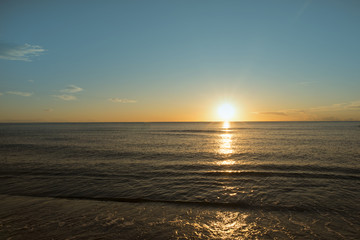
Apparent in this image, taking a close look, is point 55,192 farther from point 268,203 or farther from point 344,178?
point 344,178

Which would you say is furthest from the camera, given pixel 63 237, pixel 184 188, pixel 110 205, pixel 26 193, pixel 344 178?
pixel 344 178

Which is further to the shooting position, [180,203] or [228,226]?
[180,203]

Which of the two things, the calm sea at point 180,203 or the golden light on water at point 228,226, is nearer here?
the golden light on water at point 228,226

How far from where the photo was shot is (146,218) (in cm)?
1123

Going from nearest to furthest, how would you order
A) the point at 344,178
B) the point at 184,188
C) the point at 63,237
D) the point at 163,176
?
the point at 63,237 < the point at 184,188 < the point at 344,178 < the point at 163,176

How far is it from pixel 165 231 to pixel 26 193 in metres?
12.4

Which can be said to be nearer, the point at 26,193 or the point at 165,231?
the point at 165,231

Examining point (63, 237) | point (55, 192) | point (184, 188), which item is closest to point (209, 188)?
point (184, 188)

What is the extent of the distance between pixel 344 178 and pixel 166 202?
18.0 m

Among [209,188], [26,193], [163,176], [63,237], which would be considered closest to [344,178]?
[209,188]

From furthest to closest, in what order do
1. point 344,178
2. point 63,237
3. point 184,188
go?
point 344,178
point 184,188
point 63,237

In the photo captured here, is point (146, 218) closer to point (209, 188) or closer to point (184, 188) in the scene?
point (184, 188)

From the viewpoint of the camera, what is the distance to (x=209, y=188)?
1669cm

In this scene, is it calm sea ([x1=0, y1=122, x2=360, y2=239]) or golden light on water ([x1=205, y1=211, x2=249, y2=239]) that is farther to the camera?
calm sea ([x1=0, y1=122, x2=360, y2=239])
